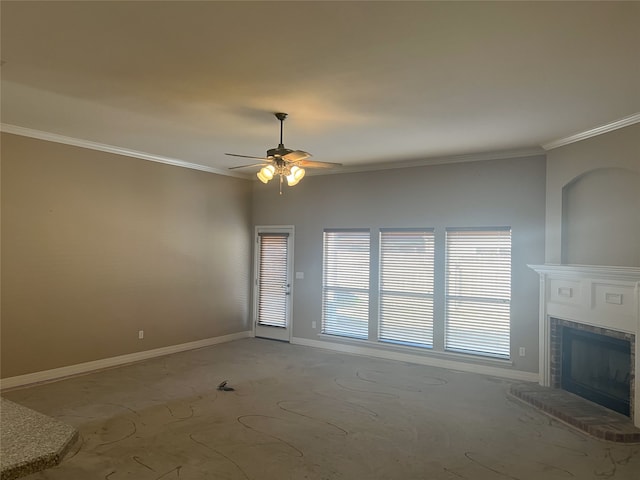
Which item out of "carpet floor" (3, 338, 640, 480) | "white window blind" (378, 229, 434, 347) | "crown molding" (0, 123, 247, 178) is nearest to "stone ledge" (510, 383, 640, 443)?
"carpet floor" (3, 338, 640, 480)

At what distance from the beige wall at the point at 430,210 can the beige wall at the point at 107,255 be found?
1.22 meters

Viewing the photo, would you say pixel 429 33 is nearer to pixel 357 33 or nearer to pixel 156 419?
pixel 357 33

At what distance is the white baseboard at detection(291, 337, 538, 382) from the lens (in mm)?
5807

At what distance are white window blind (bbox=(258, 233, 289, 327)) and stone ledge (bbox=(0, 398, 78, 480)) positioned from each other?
225 inches

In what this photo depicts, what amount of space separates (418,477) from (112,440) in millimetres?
2587

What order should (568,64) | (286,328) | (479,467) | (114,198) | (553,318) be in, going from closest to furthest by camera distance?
(568,64) < (479,467) < (553,318) < (114,198) < (286,328)

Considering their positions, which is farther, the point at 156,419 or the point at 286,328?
the point at 286,328

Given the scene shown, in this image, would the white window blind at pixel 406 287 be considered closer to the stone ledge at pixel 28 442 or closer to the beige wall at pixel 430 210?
the beige wall at pixel 430 210

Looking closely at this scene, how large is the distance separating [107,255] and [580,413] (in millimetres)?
5997

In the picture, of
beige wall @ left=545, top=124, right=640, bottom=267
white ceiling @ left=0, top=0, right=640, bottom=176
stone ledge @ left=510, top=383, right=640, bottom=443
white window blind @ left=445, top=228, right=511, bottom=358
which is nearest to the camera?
white ceiling @ left=0, top=0, right=640, bottom=176

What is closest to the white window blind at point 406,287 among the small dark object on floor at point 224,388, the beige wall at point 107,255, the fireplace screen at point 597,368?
the fireplace screen at point 597,368

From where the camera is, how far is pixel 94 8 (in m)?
2.53

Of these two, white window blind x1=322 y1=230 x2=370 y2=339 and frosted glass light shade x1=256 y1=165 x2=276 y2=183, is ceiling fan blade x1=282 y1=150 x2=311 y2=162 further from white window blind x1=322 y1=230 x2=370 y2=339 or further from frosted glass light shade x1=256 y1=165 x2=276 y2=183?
white window blind x1=322 y1=230 x2=370 y2=339

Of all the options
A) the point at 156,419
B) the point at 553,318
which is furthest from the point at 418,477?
the point at 553,318
